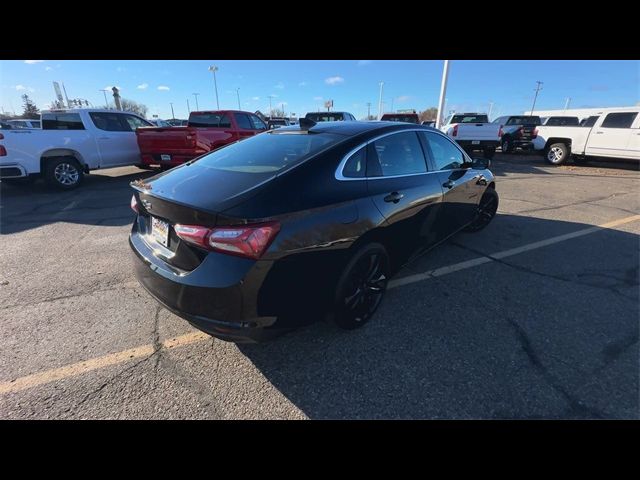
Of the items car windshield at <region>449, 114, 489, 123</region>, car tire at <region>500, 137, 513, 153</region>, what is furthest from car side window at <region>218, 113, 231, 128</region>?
car tire at <region>500, 137, 513, 153</region>

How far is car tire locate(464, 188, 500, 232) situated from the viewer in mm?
5047

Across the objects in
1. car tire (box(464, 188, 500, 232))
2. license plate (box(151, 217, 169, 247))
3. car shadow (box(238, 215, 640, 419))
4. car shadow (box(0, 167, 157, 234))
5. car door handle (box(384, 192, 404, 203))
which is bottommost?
car shadow (box(238, 215, 640, 419))

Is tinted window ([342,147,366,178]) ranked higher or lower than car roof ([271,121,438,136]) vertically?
lower

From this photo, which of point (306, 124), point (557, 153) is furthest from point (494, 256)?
point (557, 153)

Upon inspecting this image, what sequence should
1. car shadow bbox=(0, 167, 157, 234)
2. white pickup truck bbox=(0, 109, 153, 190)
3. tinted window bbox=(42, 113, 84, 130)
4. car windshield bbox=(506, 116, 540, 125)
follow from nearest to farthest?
car shadow bbox=(0, 167, 157, 234), white pickup truck bbox=(0, 109, 153, 190), tinted window bbox=(42, 113, 84, 130), car windshield bbox=(506, 116, 540, 125)

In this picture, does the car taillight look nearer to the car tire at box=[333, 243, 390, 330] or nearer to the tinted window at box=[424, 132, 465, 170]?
the car tire at box=[333, 243, 390, 330]

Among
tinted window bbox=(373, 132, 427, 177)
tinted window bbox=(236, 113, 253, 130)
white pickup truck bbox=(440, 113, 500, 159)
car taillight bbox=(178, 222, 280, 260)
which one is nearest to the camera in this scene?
car taillight bbox=(178, 222, 280, 260)

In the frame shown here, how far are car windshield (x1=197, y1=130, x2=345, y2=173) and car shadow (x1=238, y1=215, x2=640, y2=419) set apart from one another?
4.70ft

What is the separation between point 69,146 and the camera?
8.13 meters

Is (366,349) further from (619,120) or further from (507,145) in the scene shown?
(507,145)

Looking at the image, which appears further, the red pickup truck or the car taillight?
A: the red pickup truck

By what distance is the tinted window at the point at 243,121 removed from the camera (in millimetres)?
10086
